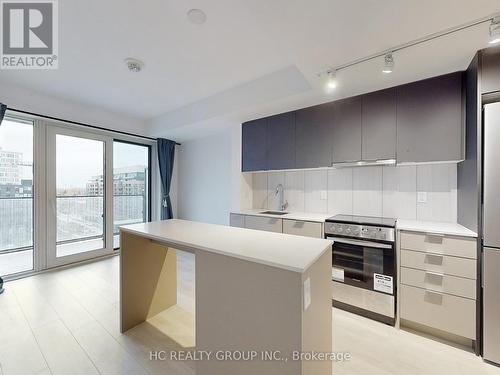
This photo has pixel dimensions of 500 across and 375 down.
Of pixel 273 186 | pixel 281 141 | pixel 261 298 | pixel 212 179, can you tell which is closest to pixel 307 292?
pixel 261 298

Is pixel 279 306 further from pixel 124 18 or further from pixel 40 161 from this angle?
pixel 40 161

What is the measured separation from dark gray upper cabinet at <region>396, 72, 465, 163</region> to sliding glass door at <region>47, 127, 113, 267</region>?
4.56 metres

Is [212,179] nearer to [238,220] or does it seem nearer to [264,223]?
[238,220]

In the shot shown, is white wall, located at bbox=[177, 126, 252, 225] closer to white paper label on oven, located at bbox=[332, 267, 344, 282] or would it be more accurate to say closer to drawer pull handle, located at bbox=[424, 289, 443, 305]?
white paper label on oven, located at bbox=[332, 267, 344, 282]

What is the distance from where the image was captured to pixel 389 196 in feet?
8.63

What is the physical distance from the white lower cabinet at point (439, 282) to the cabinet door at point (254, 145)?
2.01m

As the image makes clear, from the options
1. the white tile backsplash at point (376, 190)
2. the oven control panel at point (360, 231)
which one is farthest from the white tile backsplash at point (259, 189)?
the oven control panel at point (360, 231)

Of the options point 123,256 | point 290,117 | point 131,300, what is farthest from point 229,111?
point 131,300

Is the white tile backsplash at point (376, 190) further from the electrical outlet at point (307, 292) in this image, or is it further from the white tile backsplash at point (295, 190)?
the electrical outlet at point (307, 292)

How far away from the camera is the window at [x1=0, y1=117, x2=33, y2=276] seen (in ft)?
9.98

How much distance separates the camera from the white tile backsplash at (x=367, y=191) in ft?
8.87

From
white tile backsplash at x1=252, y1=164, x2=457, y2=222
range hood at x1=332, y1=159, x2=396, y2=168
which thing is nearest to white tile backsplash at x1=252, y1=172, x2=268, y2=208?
white tile backsplash at x1=252, y1=164, x2=457, y2=222

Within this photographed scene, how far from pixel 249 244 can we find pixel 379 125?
6.63 feet

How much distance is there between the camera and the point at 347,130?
2.60m
